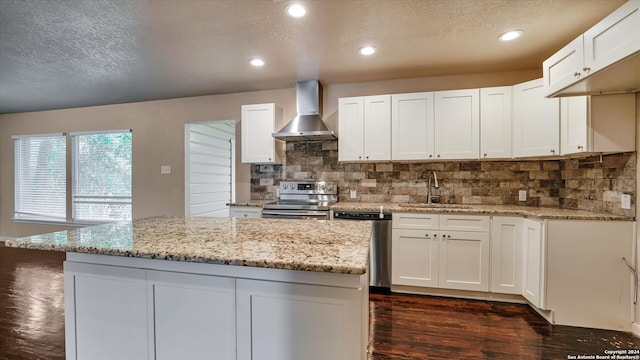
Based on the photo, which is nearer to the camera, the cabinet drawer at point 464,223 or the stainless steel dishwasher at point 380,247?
the cabinet drawer at point 464,223

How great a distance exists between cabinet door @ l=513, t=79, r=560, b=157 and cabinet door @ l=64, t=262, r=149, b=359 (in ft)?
10.9

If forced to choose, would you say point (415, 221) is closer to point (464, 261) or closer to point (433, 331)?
point (464, 261)

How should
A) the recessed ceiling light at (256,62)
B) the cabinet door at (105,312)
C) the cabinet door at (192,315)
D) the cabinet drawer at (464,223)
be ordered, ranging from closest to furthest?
the cabinet door at (192,315)
the cabinet door at (105,312)
the cabinet drawer at (464,223)
the recessed ceiling light at (256,62)

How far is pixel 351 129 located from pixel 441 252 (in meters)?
1.65

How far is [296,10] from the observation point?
6.57ft

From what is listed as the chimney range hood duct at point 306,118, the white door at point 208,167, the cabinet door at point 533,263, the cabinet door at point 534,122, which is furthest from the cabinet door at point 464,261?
the white door at point 208,167

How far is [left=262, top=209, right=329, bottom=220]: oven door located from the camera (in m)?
3.02

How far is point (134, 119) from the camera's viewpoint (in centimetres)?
451

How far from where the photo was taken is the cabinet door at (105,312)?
1295mm

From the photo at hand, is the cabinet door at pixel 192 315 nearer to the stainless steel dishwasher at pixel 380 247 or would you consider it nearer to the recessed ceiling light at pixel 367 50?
the stainless steel dishwasher at pixel 380 247

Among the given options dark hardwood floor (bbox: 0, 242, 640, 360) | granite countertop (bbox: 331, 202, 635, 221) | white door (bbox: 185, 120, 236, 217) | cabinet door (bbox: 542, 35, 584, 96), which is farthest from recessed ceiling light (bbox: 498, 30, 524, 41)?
white door (bbox: 185, 120, 236, 217)

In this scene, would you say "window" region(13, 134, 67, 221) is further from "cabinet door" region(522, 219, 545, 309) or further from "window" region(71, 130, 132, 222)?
"cabinet door" region(522, 219, 545, 309)

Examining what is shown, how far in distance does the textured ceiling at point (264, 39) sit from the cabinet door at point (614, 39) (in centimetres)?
33

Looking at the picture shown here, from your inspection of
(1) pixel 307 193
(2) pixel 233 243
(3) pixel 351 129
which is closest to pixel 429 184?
(3) pixel 351 129
